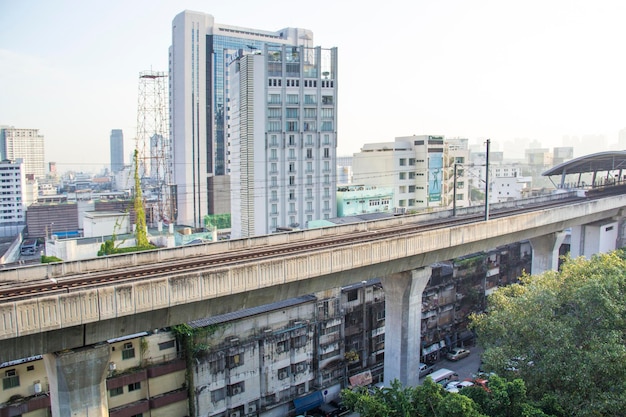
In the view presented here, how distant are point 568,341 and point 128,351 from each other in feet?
53.2

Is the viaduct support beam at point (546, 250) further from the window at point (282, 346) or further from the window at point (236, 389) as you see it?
the window at point (236, 389)

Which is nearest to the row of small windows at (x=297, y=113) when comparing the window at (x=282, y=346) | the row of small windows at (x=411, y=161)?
the row of small windows at (x=411, y=161)

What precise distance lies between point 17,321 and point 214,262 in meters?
Result: 6.81

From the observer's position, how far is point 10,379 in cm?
1722

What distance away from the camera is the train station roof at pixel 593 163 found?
4272 cm

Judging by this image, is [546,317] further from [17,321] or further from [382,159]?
[382,159]

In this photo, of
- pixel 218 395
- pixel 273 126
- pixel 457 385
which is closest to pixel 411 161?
pixel 273 126

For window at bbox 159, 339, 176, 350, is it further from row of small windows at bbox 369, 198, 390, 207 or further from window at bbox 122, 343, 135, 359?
row of small windows at bbox 369, 198, 390, 207

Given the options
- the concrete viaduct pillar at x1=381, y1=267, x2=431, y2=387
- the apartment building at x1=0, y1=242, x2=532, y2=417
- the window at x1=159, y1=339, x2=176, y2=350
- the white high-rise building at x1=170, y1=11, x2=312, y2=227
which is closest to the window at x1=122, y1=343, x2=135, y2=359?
the apartment building at x1=0, y1=242, x2=532, y2=417

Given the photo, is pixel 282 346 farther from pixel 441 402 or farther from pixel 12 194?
pixel 12 194

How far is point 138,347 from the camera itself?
19.5 meters

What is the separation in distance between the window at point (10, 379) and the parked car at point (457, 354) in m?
22.7

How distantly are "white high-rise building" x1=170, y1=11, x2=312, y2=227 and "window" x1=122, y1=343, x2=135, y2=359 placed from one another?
58.9m

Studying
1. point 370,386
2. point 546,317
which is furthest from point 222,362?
point 546,317
